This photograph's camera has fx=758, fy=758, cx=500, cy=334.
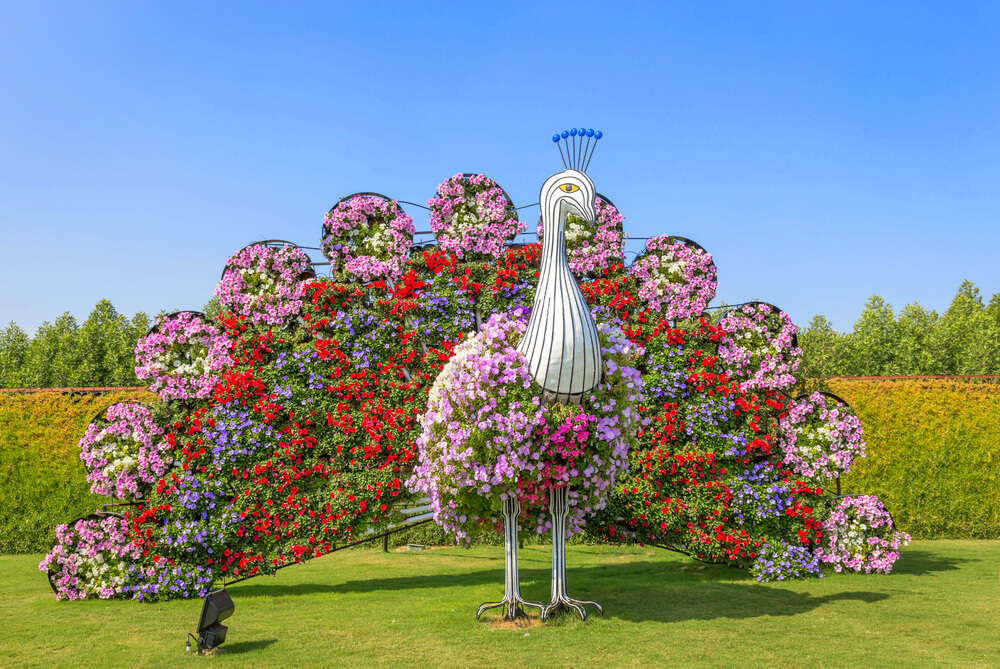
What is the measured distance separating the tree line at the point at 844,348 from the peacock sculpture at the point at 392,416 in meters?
11.0

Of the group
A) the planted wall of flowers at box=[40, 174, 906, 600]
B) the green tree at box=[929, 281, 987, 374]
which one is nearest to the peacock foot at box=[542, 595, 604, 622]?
the planted wall of flowers at box=[40, 174, 906, 600]

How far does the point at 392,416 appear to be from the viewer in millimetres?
11648

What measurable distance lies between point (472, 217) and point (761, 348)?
17.4ft

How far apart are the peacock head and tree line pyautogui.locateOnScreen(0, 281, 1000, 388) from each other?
1566 cm

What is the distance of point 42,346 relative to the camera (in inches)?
989

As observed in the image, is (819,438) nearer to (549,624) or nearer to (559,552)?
(559,552)

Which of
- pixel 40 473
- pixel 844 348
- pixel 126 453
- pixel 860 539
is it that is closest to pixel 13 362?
pixel 40 473

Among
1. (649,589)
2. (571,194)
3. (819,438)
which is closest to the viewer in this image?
(571,194)

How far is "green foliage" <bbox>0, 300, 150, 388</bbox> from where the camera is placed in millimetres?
24234

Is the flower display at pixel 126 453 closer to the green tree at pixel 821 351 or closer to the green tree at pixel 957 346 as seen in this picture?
the green tree at pixel 821 351

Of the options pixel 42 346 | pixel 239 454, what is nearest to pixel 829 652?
pixel 239 454

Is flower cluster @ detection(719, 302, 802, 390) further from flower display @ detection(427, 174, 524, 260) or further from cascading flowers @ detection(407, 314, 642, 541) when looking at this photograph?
cascading flowers @ detection(407, 314, 642, 541)

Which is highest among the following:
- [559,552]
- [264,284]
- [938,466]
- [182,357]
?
[264,284]

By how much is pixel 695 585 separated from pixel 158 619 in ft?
24.3
